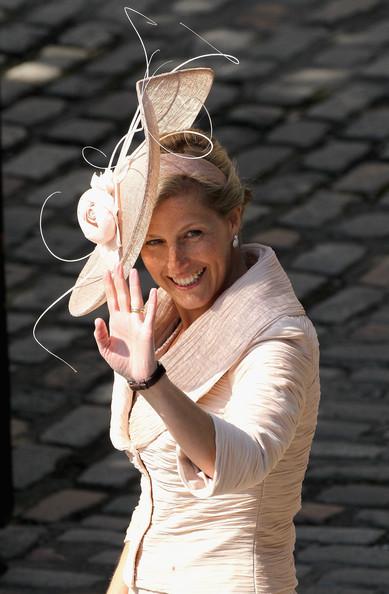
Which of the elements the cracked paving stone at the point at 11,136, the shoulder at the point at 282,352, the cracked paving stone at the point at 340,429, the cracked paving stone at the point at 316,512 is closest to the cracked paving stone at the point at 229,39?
the cracked paving stone at the point at 11,136

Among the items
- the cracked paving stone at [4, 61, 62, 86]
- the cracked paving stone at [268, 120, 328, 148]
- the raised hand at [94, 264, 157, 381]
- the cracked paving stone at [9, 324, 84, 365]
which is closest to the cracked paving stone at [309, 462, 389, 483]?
the cracked paving stone at [9, 324, 84, 365]

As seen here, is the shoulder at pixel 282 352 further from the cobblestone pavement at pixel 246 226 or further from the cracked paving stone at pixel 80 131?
the cracked paving stone at pixel 80 131

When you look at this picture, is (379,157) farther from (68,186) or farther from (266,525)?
(266,525)

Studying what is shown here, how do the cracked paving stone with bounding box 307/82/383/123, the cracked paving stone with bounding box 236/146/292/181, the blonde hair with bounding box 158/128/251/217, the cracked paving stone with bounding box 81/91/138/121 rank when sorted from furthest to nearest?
the cracked paving stone with bounding box 81/91/138/121, the cracked paving stone with bounding box 307/82/383/123, the cracked paving stone with bounding box 236/146/292/181, the blonde hair with bounding box 158/128/251/217

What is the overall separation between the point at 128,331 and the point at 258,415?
30 cm

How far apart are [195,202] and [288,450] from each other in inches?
21.7

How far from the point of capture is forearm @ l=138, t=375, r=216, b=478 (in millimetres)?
2750

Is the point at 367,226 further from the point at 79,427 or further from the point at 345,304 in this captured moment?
the point at 79,427

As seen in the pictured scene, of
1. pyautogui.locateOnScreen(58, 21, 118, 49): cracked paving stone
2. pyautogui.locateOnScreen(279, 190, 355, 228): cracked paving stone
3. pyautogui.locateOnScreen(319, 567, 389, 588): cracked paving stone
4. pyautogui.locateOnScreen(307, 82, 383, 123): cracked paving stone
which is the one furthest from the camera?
pyautogui.locateOnScreen(58, 21, 118, 49): cracked paving stone

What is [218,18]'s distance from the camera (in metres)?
10.1

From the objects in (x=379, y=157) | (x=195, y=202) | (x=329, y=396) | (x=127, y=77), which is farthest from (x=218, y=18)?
(x=195, y=202)

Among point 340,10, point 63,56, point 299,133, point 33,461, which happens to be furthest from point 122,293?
point 340,10

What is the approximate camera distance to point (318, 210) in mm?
8008

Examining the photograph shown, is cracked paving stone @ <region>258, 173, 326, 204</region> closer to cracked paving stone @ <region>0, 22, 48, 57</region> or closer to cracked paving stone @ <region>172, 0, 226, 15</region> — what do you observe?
cracked paving stone @ <region>172, 0, 226, 15</region>
